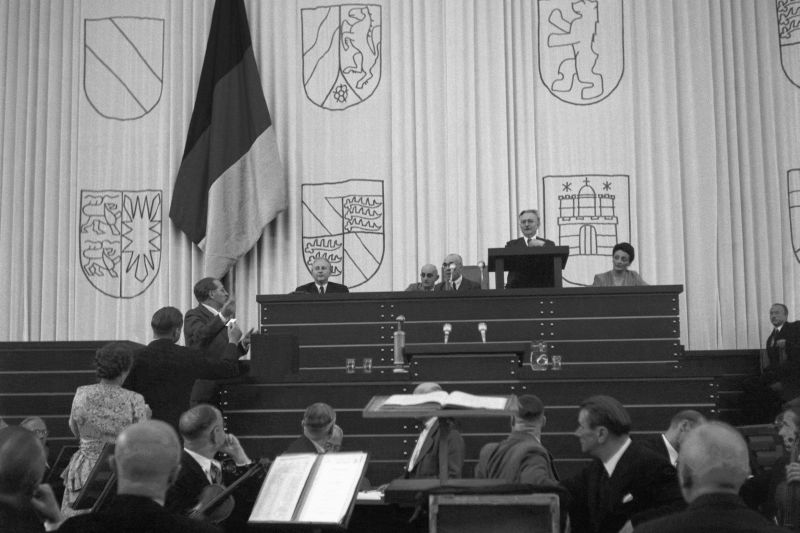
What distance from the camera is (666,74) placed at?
44.2 ft

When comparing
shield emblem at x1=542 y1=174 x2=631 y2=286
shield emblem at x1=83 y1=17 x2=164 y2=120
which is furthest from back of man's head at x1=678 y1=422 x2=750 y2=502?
shield emblem at x1=83 y1=17 x2=164 y2=120

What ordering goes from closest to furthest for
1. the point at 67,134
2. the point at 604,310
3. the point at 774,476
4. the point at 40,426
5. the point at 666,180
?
the point at 774,476
the point at 40,426
the point at 604,310
the point at 666,180
the point at 67,134

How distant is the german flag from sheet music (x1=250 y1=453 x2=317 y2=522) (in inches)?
325

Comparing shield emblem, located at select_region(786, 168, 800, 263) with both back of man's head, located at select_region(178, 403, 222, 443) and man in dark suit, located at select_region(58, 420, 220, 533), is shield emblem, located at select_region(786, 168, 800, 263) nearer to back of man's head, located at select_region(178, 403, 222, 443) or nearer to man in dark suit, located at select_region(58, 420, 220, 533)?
back of man's head, located at select_region(178, 403, 222, 443)

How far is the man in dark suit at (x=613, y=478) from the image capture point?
5371 millimetres

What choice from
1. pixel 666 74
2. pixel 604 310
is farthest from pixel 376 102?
pixel 604 310

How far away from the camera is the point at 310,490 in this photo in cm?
502

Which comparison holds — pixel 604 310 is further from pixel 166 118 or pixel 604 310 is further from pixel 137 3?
pixel 137 3

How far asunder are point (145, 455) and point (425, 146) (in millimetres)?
10478

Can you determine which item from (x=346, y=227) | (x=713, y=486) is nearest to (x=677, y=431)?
(x=713, y=486)

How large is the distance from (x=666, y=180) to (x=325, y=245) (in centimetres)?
425

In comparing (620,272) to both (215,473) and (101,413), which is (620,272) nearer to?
(101,413)

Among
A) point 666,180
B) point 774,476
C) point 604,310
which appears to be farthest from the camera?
point 666,180

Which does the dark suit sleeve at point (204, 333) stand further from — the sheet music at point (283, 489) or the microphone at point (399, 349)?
the sheet music at point (283, 489)
